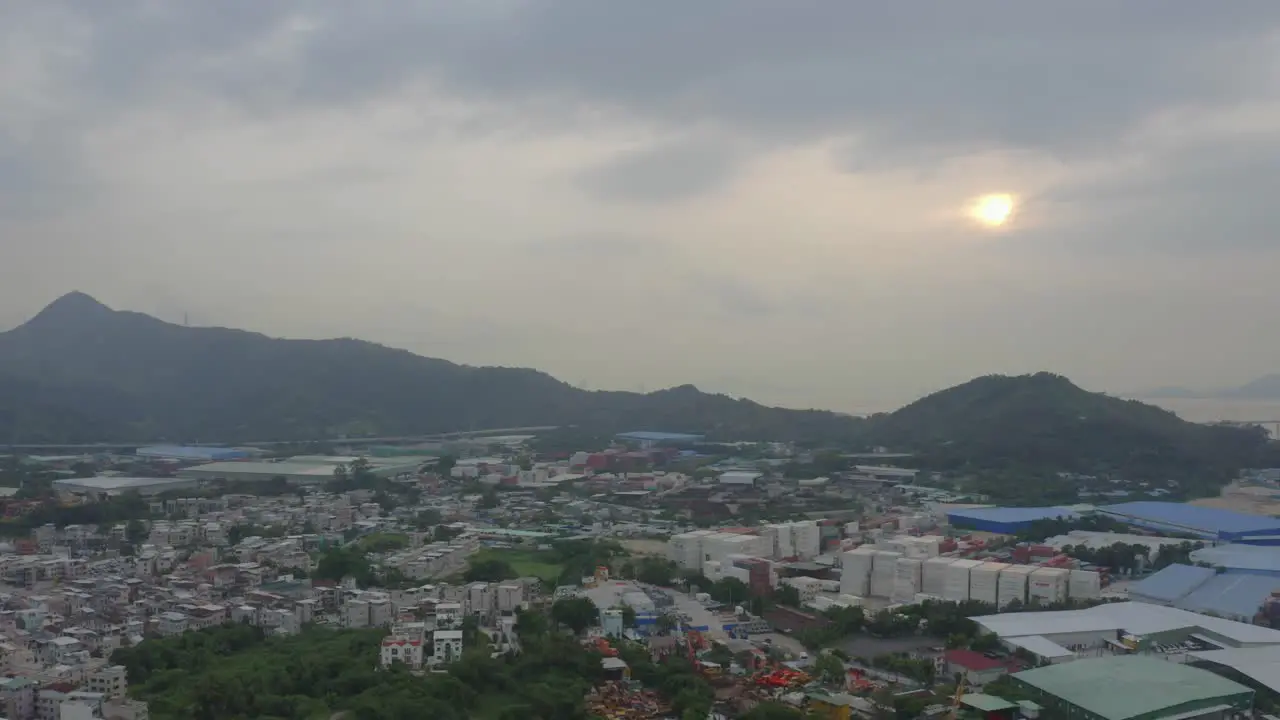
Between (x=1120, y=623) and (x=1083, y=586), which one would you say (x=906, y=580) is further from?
(x=1120, y=623)

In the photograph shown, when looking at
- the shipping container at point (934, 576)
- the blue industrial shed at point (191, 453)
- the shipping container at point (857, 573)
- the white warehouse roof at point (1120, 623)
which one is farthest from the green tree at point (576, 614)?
the blue industrial shed at point (191, 453)

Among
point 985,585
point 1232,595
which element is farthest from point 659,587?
point 1232,595

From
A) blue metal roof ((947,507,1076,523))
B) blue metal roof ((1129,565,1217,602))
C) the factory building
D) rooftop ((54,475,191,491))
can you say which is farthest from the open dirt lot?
rooftop ((54,475,191,491))

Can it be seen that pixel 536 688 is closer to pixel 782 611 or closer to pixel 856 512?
pixel 782 611

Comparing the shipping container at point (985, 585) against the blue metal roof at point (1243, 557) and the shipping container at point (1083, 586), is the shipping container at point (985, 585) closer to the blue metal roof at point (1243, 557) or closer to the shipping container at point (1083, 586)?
the shipping container at point (1083, 586)

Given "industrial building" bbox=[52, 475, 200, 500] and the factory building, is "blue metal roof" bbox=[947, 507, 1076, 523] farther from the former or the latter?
"industrial building" bbox=[52, 475, 200, 500]
